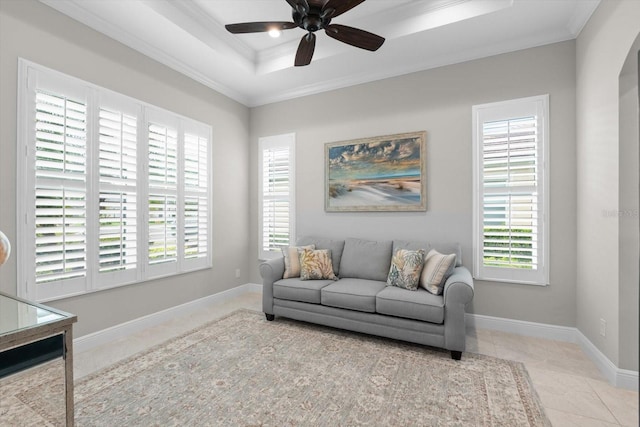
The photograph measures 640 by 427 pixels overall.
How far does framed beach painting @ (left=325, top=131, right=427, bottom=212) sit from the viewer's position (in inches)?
145

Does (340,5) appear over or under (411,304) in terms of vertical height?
over

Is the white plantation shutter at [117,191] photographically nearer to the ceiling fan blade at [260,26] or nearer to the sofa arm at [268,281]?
the sofa arm at [268,281]

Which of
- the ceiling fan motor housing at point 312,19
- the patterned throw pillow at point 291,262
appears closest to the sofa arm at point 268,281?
the patterned throw pillow at point 291,262

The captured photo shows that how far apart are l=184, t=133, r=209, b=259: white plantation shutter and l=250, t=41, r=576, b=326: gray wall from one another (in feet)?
3.80

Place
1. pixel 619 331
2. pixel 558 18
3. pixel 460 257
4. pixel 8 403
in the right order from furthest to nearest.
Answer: pixel 460 257, pixel 558 18, pixel 619 331, pixel 8 403

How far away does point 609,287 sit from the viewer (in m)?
2.36

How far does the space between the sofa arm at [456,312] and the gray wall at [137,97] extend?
3.01 meters

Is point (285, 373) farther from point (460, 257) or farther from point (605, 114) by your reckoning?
point (605, 114)

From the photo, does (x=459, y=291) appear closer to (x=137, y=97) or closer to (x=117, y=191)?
(x=117, y=191)

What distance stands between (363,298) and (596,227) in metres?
2.04

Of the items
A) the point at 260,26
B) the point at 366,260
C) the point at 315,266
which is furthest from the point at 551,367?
the point at 260,26

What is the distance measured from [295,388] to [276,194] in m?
2.94

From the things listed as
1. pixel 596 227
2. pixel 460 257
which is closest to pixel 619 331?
pixel 596 227

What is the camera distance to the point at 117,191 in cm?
306
